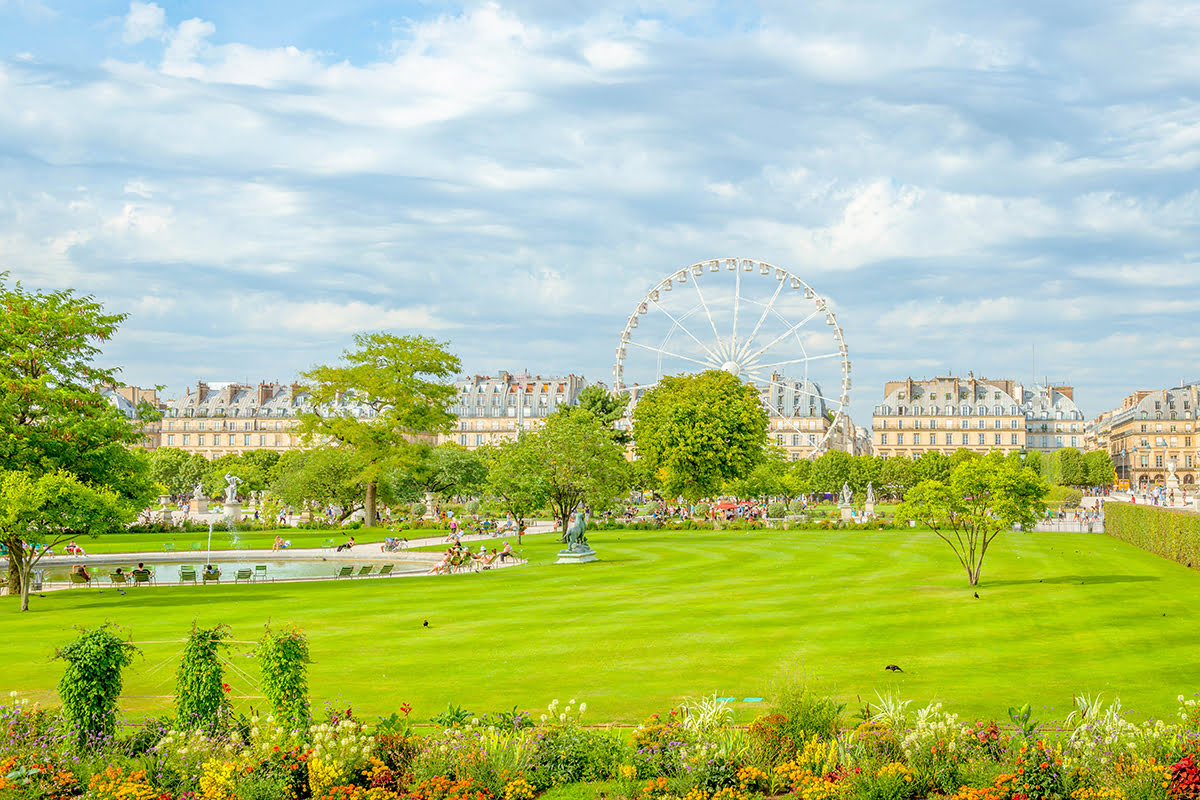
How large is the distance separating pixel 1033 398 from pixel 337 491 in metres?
143

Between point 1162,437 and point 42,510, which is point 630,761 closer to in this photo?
point 42,510

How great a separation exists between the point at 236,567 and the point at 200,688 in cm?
3221

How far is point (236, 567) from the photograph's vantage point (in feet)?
139

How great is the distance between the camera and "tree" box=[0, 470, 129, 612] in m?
26.5

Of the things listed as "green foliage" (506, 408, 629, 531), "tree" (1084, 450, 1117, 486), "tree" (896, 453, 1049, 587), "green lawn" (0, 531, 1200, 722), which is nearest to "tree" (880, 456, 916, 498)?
"tree" (1084, 450, 1117, 486)

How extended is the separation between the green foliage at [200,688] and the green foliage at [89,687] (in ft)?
2.65

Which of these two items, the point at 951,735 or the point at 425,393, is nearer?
the point at 951,735

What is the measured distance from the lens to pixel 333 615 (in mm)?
25203

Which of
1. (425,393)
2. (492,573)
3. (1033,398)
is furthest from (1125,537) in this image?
(1033,398)

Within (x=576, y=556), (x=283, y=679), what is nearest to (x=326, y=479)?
(x=576, y=556)

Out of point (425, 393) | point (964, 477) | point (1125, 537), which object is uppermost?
point (425, 393)

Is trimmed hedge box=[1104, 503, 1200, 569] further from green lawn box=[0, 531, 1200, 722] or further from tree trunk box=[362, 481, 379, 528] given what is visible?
tree trunk box=[362, 481, 379, 528]

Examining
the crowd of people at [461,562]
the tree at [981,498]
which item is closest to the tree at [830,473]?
the crowd of people at [461,562]

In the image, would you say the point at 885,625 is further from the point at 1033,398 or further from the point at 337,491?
the point at 1033,398
